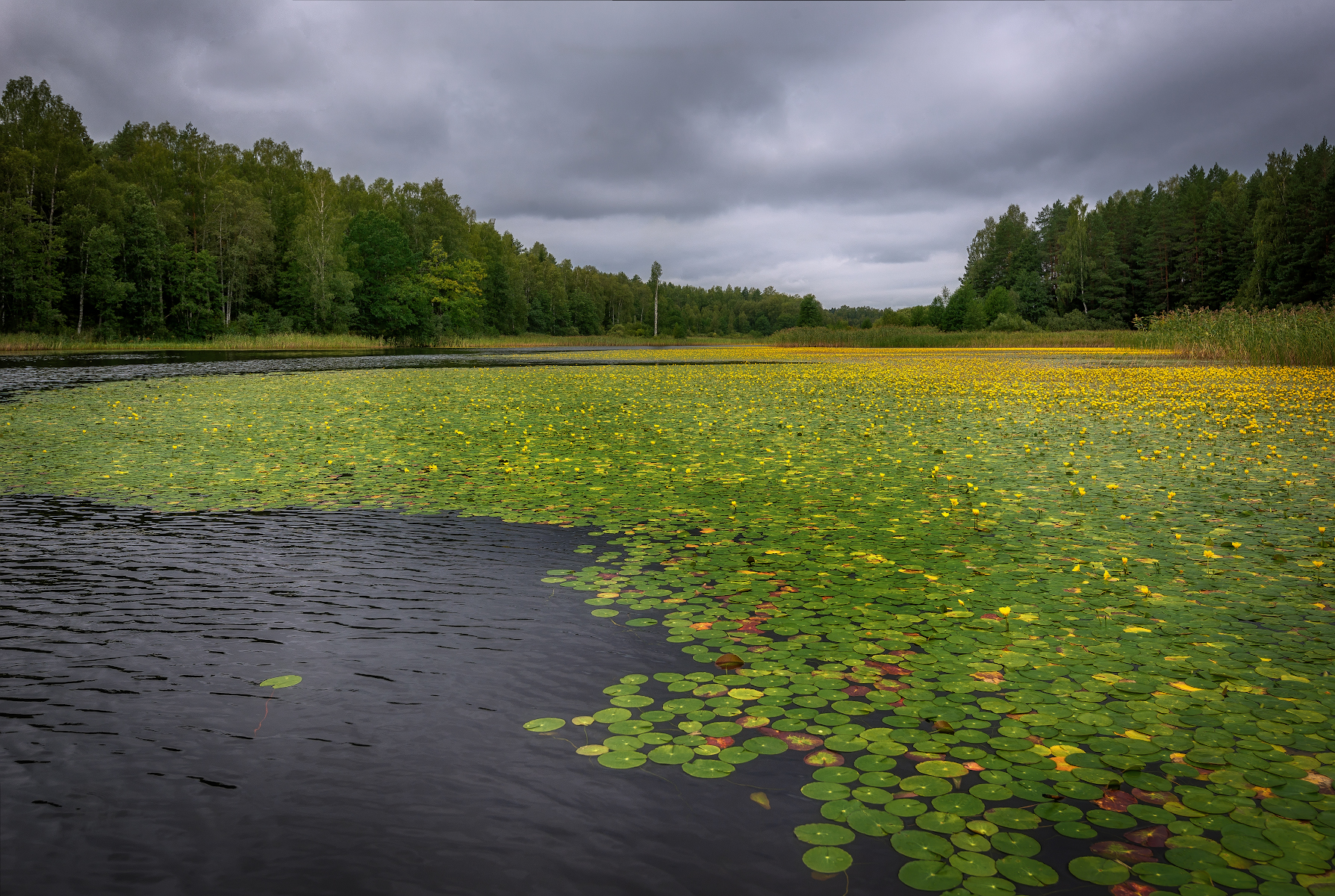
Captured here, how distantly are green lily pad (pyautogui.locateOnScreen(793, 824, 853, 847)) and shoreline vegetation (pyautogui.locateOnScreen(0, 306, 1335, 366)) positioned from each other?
31340 mm

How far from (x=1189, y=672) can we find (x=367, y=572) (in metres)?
5.40

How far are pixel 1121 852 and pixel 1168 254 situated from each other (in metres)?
99.7

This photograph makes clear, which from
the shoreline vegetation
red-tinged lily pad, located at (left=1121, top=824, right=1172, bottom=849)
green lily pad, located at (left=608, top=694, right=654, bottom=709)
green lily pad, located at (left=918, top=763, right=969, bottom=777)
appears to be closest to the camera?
red-tinged lily pad, located at (left=1121, top=824, right=1172, bottom=849)

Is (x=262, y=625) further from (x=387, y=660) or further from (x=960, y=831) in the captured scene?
(x=960, y=831)

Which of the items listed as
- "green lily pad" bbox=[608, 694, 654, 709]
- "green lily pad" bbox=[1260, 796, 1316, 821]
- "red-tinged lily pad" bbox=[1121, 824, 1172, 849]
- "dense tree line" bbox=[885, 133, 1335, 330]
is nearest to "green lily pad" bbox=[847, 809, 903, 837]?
"red-tinged lily pad" bbox=[1121, 824, 1172, 849]

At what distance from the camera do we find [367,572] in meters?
5.78

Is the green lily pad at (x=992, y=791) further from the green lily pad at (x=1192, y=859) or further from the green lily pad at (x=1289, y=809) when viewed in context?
the green lily pad at (x=1289, y=809)

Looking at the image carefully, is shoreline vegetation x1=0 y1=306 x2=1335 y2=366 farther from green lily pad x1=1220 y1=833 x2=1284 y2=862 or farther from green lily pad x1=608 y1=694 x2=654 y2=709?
green lily pad x1=608 y1=694 x2=654 y2=709

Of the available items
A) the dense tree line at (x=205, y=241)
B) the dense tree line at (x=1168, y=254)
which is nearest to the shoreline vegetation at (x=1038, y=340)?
the dense tree line at (x=205, y=241)

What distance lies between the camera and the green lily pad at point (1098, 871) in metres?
2.43

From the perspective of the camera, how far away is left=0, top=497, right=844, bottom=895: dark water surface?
8.44 feet

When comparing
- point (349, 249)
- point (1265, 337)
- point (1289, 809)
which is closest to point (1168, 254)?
point (1265, 337)

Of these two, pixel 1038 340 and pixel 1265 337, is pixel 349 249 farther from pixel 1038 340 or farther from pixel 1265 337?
pixel 1265 337

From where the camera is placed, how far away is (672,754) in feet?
10.6
